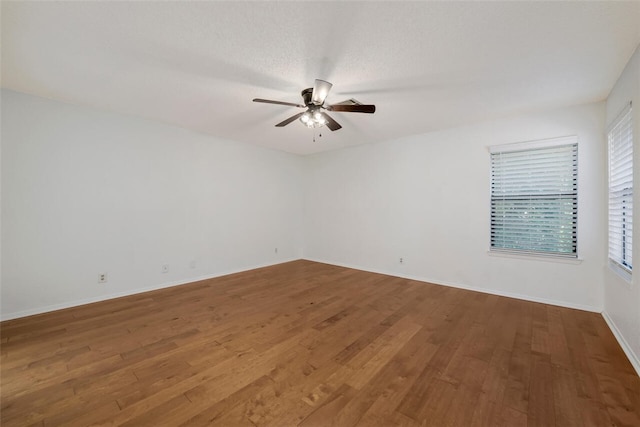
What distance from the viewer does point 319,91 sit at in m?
2.31

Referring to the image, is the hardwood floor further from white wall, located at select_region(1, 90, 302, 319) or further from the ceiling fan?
the ceiling fan

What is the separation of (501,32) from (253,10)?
1.76 metres

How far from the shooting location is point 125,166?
3.54 m

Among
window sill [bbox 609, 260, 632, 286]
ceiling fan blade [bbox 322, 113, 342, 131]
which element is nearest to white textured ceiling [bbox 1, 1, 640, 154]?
ceiling fan blade [bbox 322, 113, 342, 131]

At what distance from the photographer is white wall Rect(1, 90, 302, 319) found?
2.84 m

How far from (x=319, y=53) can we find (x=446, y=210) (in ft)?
10.3

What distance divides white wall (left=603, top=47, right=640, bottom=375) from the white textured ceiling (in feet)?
0.52

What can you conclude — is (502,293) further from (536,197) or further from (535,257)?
(536,197)

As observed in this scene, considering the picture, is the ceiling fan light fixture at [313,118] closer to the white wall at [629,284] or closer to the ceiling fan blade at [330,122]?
the ceiling fan blade at [330,122]

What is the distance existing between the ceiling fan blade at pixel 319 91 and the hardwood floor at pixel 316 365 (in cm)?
231

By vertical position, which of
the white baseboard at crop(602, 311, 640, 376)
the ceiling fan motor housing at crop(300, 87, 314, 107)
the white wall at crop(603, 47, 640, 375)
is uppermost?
the ceiling fan motor housing at crop(300, 87, 314, 107)

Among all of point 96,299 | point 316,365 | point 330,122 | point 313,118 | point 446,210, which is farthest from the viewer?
point 446,210

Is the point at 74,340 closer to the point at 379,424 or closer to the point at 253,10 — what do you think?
the point at 379,424

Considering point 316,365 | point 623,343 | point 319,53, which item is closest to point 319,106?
point 319,53
